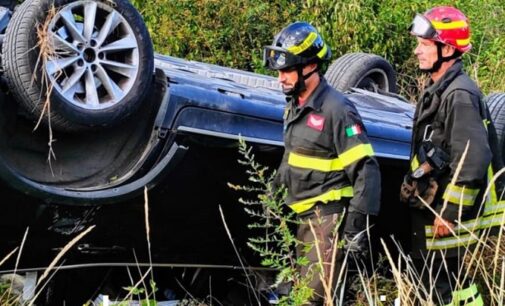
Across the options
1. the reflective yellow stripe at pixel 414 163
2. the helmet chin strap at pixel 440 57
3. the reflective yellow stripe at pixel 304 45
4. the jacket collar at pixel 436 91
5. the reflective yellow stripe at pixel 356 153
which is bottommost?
the reflective yellow stripe at pixel 414 163

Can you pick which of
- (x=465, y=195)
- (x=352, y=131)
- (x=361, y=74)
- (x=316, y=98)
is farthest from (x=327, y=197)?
(x=361, y=74)

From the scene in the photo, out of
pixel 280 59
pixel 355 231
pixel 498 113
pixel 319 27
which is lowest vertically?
pixel 319 27

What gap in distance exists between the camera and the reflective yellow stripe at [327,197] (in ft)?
12.2

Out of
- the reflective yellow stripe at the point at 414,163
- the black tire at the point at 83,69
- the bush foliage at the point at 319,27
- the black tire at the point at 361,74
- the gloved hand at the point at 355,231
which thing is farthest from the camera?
the bush foliage at the point at 319,27

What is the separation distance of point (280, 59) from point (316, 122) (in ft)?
1.04

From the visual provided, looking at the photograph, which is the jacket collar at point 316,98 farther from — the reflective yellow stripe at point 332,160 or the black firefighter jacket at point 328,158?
the reflective yellow stripe at point 332,160

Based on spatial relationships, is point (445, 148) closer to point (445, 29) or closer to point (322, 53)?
point (445, 29)

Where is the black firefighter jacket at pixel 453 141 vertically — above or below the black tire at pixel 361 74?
above

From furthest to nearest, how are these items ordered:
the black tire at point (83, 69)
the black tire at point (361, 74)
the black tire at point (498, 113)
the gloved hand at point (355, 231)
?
the black tire at point (361, 74) < the black tire at point (498, 113) < the gloved hand at point (355, 231) < the black tire at point (83, 69)

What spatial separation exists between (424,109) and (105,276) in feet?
5.94

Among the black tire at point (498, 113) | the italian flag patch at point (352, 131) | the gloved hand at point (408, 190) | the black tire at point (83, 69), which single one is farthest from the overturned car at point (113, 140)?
the black tire at point (498, 113)

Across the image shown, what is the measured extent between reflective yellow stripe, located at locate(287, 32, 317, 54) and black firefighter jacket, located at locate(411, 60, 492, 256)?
1.94 feet

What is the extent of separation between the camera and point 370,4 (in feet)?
31.7

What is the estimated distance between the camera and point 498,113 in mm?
5477
